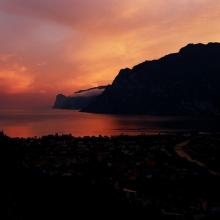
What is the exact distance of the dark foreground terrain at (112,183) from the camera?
2850 cm

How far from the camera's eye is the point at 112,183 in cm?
4741

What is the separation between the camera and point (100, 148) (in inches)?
3438

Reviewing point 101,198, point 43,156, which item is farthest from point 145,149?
point 101,198

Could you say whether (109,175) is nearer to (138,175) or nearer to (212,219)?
(138,175)

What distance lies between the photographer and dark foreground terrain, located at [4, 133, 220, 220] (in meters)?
28.5

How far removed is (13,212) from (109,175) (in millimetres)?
28637

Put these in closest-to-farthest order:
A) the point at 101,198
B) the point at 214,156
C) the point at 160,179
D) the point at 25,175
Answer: the point at 101,198 → the point at 25,175 → the point at 160,179 → the point at 214,156

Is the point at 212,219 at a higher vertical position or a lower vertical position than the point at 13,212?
lower

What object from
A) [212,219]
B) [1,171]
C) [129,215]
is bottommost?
[212,219]

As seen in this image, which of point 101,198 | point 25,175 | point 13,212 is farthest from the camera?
point 25,175

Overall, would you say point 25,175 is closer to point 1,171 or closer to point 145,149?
point 1,171

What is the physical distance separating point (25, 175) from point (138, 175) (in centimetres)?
2245

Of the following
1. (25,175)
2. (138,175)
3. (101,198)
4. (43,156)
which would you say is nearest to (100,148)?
(43,156)

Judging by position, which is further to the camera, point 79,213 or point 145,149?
point 145,149
